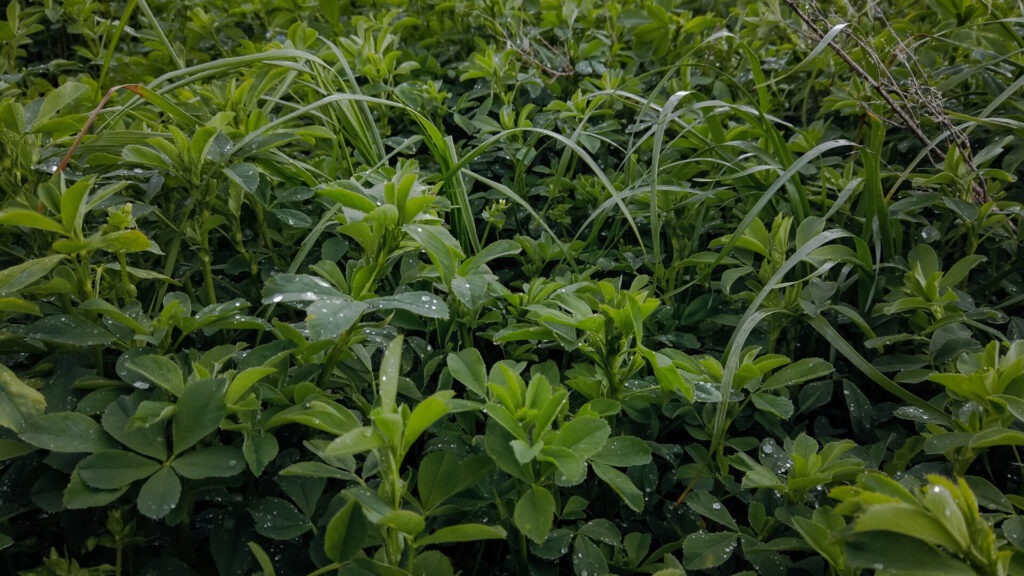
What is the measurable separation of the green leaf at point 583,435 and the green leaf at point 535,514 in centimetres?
7

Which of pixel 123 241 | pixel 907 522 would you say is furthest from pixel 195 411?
pixel 907 522

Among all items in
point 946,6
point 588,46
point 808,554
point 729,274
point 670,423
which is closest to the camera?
point 808,554

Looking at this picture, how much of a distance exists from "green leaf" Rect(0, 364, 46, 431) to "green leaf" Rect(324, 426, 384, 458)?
47 cm

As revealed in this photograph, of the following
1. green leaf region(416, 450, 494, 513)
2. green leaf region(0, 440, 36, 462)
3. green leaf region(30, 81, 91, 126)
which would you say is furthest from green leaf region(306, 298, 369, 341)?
green leaf region(30, 81, 91, 126)

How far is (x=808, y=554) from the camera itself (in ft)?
3.94

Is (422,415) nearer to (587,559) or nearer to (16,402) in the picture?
(587,559)

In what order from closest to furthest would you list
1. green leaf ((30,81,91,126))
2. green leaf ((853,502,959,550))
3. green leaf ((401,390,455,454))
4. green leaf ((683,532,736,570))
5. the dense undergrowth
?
green leaf ((853,502,959,550))
green leaf ((401,390,455,454))
the dense undergrowth
green leaf ((683,532,736,570))
green leaf ((30,81,91,126))

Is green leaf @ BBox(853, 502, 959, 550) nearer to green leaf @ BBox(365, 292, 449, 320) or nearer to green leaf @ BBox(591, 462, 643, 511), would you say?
green leaf @ BBox(591, 462, 643, 511)

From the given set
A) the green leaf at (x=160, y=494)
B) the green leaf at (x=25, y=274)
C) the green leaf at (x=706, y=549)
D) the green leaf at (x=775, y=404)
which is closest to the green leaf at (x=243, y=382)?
the green leaf at (x=160, y=494)

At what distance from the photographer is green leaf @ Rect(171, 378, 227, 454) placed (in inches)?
38.5

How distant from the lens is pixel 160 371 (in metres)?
1.02

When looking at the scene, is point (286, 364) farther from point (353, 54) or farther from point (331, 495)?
point (353, 54)

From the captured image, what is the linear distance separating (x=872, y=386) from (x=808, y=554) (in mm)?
473

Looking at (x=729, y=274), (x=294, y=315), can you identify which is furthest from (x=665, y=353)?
(x=294, y=315)
